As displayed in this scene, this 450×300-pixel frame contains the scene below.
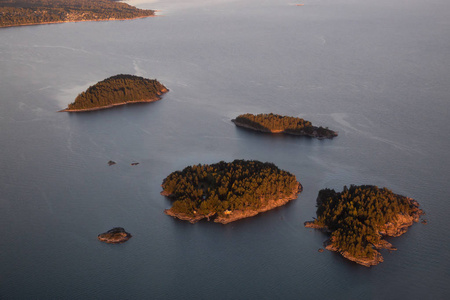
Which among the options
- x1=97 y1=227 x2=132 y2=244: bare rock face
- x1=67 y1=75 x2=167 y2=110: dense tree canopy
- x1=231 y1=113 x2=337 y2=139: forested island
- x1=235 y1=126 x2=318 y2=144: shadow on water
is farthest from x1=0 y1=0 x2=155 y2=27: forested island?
x1=97 y1=227 x2=132 y2=244: bare rock face

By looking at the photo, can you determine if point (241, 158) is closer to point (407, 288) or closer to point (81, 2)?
point (407, 288)

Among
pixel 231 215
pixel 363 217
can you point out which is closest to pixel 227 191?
pixel 231 215

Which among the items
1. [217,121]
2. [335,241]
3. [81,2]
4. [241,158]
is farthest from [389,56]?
[81,2]

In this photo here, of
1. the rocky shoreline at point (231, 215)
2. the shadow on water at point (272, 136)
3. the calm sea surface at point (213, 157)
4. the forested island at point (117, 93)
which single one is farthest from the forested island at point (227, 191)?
the forested island at point (117, 93)

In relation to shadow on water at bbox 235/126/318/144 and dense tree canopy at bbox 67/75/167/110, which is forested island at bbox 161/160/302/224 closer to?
shadow on water at bbox 235/126/318/144

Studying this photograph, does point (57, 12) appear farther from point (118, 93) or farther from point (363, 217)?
point (363, 217)
